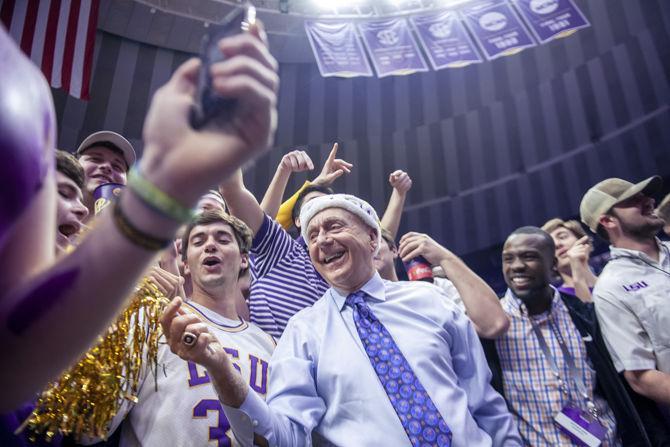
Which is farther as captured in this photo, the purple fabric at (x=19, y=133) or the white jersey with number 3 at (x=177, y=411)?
the white jersey with number 3 at (x=177, y=411)

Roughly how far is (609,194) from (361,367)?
6.99 ft

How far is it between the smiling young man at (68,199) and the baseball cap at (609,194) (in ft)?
8.96

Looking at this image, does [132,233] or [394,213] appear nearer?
[132,233]

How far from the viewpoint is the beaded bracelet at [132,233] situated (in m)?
0.48

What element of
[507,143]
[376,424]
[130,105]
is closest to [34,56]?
[130,105]

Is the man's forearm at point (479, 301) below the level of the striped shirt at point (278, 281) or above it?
above

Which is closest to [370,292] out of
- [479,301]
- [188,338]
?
[479,301]

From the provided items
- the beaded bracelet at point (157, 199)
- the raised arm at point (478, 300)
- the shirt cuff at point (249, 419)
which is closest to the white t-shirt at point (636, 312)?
the raised arm at point (478, 300)

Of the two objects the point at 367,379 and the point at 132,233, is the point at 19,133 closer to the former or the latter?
the point at 132,233

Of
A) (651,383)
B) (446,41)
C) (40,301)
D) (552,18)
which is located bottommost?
(651,383)

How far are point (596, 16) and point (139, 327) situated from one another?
35.3ft

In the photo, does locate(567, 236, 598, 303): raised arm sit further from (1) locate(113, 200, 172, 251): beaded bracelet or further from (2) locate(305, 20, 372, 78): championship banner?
(2) locate(305, 20, 372, 78): championship banner

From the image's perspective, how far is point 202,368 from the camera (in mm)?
1699

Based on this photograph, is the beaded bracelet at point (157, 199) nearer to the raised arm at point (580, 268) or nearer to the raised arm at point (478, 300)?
the raised arm at point (478, 300)
